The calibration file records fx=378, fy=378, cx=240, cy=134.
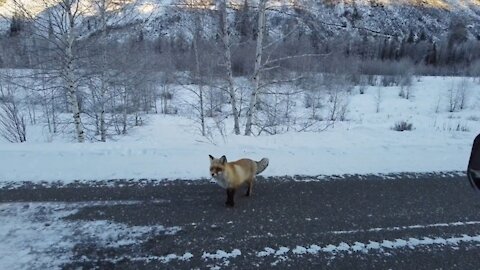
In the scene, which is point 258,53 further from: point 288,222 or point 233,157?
point 288,222

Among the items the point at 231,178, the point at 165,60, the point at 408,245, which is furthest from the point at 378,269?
the point at 165,60

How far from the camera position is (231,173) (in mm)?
5418

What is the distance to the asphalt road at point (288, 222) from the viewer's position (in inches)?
167

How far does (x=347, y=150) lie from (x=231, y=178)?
169 inches

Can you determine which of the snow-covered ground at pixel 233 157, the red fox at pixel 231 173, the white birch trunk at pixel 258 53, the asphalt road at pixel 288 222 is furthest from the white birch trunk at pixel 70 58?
the red fox at pixel 231 173

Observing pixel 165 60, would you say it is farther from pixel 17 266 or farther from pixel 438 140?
pixel 17 266

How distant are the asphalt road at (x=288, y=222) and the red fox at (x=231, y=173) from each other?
246mm

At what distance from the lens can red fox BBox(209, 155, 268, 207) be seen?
5.26m

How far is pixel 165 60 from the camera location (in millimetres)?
36688

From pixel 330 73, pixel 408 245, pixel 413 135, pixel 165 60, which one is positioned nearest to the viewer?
pixel 408 245

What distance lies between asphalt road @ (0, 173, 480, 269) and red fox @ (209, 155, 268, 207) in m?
0.25

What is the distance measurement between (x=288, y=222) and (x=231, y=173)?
3.44ft

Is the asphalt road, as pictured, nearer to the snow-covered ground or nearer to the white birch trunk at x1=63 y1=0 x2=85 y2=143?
the snow-covered ground

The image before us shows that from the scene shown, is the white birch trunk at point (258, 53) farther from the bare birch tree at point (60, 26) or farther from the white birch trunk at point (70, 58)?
the white birch trunk at point (70, 58)
